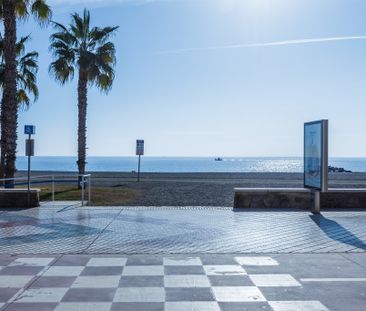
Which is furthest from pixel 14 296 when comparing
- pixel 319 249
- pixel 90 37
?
pixel 90 37

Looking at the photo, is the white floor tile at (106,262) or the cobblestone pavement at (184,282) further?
the white floor tile at (106,262)

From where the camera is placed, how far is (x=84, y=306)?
586 centimetres

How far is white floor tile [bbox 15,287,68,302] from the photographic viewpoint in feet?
20.1

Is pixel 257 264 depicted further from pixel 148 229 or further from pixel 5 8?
pixel 5 8

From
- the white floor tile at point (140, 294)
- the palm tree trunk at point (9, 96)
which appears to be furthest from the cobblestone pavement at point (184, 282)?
the palm tree trunk at point (9, 96)

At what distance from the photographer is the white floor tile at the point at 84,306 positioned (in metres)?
5.75

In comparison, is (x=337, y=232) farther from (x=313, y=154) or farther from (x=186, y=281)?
(x=186, y=281)

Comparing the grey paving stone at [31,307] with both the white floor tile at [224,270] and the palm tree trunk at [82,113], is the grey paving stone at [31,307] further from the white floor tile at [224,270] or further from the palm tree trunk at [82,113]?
the palm tree trunk at [82,113]

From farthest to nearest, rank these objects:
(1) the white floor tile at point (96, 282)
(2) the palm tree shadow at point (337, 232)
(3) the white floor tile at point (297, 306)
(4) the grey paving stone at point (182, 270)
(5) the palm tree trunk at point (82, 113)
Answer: (5) the palm tree trunk at point (82, 113), (2) the palm tree shadow at point (337, 232), (4) the grey paving stone at point (182, 270), (1) the white floor tile at point (96, 282), (3) the white floor tile at point (297, 306)

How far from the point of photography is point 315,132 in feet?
47.5

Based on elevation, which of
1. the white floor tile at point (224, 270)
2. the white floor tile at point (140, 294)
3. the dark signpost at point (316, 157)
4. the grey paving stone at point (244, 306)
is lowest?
the white floor tile at point (140, 294)

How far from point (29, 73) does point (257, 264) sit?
23.6m

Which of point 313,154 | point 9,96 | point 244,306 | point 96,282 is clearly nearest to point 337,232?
point 313,154

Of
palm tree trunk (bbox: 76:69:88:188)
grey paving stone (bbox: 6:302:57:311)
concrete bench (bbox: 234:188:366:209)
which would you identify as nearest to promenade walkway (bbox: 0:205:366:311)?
grey paving stone (bbox: 6:302:57:311)
